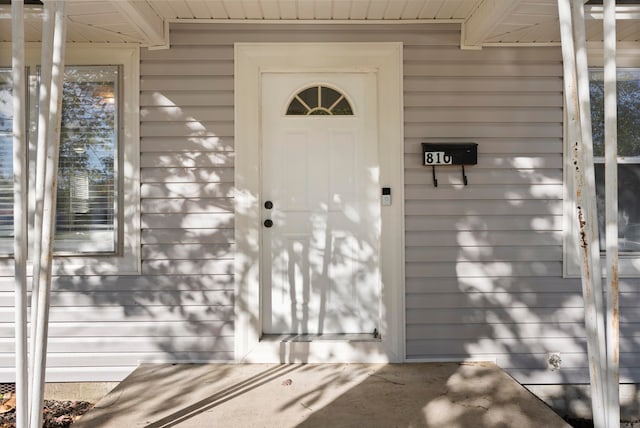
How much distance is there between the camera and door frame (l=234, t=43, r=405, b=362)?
306 centimetres

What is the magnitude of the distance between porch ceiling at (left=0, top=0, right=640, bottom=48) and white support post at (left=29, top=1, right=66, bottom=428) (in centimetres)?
68

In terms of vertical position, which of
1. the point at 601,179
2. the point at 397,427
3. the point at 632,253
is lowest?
the point at 397,427

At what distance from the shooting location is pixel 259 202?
309 cm

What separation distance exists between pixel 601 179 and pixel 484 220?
2.97 feet

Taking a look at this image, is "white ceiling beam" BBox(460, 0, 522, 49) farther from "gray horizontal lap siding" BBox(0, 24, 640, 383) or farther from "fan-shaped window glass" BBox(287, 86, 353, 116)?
"fan-shaped window glass" BBox(287, 86, 353, 116)

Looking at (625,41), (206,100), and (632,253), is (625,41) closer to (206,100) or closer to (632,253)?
(632,253)

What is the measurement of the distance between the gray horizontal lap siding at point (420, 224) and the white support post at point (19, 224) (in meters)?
1.20

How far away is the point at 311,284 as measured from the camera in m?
3.20

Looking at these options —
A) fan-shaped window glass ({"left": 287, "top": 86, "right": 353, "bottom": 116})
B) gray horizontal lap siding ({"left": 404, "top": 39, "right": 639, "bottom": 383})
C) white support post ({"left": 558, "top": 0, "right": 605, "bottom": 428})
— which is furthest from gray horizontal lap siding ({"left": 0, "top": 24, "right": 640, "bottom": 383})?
white support post ({"left": 558, "top": 0, "right": 605, "bottom": 428})

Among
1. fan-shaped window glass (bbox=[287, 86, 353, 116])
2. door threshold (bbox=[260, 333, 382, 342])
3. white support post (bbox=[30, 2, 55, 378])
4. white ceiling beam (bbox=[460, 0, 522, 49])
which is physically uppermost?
white ceiling beam (bbox=[460, 0, 522, 49])

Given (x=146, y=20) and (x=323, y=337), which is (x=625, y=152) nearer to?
(x=323, y=337)

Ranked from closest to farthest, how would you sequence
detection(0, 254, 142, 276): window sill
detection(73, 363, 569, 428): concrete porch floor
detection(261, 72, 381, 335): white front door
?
detection(73, 363, 569, 428): concrete porch floor
detection(0, 254, 142, 276): window sill
detection(261, 72, 381, 335): white front door

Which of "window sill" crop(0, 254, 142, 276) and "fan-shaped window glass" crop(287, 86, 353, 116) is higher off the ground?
"fan-shaped window glass" crop(287, 86, 353, 116)

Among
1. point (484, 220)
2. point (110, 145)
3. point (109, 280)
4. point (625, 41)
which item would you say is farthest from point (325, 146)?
point (625, 41)
